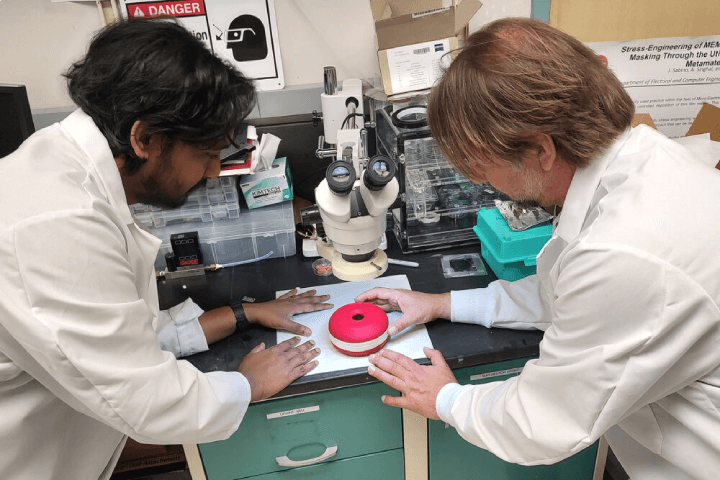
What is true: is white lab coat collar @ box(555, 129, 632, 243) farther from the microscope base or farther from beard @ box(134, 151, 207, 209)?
beard @ box(134, 151, 207, 209)

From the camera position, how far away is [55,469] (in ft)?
3.35

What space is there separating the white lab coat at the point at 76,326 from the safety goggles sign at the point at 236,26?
829 mm

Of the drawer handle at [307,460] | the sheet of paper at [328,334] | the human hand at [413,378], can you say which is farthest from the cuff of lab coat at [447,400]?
the drawer handle at [307,460]

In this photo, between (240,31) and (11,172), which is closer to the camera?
(11,172)

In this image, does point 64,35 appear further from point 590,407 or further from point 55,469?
point 590,407

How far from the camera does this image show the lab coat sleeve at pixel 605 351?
0.79m

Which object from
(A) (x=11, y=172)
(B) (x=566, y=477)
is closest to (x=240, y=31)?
(A) (x=11, y=172)

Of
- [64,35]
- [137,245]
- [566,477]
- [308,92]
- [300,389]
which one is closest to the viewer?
[137,245]

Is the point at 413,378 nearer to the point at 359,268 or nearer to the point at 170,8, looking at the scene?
the point at 359,268

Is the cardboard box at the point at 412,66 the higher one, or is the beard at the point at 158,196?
the cardboard box at the point at 412,66

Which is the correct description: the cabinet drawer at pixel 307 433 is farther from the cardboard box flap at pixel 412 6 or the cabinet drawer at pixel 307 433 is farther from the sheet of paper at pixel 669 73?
the sheet of paper at pixel 669 73

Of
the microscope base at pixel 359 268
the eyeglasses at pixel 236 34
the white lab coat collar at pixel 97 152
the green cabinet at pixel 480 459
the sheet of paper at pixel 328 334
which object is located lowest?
the green cabinet at pixel 480 459

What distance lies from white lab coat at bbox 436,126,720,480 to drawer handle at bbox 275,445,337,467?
0.40 m

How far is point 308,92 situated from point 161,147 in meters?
0.88
